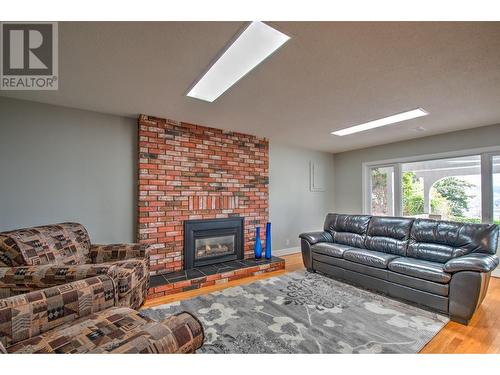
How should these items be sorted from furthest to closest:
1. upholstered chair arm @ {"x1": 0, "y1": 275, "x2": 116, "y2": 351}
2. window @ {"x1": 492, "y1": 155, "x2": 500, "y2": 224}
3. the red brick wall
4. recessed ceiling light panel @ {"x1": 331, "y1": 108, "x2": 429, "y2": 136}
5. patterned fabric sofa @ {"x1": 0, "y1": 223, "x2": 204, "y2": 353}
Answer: window @ {"x1": 492, "y1": 155, "x2": 500, "y2": 224} < the red brick wall < recessed ceiling light panel @ {"x1": 331, "y1": 108, "x2": 429, "y2": 136} < upholstered chair arm @ {"x1": 0, "y1": 275, "x2": 116, "y2": 351} < patterned fabric sofa @ {"x1": 0, "y1": 223, "x2": 204, "y2": 353}

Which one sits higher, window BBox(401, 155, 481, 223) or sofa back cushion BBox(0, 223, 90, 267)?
window BBox(401, 155, 481, 223)

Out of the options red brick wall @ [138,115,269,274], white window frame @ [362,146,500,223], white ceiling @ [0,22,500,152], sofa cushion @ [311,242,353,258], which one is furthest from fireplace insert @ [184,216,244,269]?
white window frame @ [362,146,500,223]

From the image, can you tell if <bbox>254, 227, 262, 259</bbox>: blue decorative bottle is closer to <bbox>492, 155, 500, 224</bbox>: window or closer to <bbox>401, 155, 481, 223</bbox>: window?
<bbox>401, 155, 481, 223</bbox>: window

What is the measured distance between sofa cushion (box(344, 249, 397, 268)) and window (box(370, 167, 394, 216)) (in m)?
2.22

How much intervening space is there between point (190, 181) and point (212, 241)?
3.61 feet

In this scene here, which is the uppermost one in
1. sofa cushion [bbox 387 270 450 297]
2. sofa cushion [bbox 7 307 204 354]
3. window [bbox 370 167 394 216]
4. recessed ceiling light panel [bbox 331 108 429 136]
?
recessed ceiling light panel [bbox 331 108 429 136]

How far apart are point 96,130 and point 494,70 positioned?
4.40m

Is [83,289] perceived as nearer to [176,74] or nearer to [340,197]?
[176,74]

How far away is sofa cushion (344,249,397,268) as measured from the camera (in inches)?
118

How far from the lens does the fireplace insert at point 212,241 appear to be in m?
3.64

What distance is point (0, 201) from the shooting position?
258 cm

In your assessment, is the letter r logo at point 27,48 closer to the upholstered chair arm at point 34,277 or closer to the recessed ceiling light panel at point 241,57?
the recessed ceiling light panel at point 241,57

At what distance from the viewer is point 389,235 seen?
359cm
